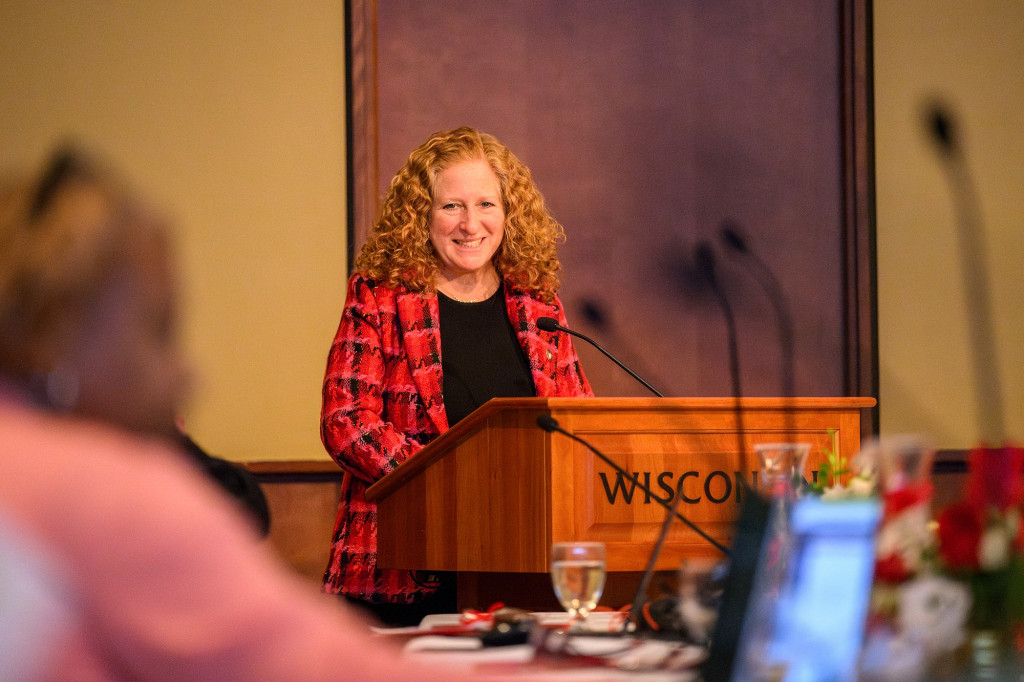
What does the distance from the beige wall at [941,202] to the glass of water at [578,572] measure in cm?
371

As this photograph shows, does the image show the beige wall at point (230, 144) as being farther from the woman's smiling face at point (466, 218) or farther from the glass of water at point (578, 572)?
the glass of water at point (578, 572)

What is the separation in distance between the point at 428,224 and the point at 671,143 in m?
2.06

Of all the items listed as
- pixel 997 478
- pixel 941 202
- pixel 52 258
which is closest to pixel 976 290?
pixel 941 202

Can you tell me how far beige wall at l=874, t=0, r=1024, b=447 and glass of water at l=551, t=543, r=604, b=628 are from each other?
146 inches

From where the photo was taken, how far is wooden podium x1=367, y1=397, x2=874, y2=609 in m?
A: 2.54

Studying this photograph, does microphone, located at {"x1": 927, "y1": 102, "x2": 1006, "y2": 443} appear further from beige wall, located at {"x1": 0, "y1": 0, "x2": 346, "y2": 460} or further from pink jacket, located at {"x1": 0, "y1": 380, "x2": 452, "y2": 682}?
pink jacket, located at {"x1": 0, "y1": 380, "x2": 452, "y2": 682}

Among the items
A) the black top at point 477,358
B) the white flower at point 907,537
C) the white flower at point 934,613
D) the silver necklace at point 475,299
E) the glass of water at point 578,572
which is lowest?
the glass of water at point 578,572

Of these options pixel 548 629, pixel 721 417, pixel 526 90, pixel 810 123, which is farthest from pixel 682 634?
pixel 810 123

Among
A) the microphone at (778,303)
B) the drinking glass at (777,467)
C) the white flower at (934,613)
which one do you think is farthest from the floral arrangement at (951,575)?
the microphone at (778,303)

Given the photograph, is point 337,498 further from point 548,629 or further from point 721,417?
point 548,629

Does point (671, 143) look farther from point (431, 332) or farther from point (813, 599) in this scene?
point (813, 599)

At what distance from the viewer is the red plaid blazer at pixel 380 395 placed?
9.92 ft

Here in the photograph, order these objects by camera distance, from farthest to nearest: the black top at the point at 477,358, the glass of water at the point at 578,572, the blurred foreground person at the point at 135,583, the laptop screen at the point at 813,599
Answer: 1. the black top at the point at 477,358
2. the glass of water at the point at 578,572
3. the laptop screen at the point at 813,599
4. the blurred foreground person at the point at 135,583

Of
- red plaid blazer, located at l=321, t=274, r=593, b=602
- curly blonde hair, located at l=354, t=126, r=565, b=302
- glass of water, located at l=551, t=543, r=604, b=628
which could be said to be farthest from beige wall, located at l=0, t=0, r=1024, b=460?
glass of water, located at l=551, t=543, r=604, b=628
